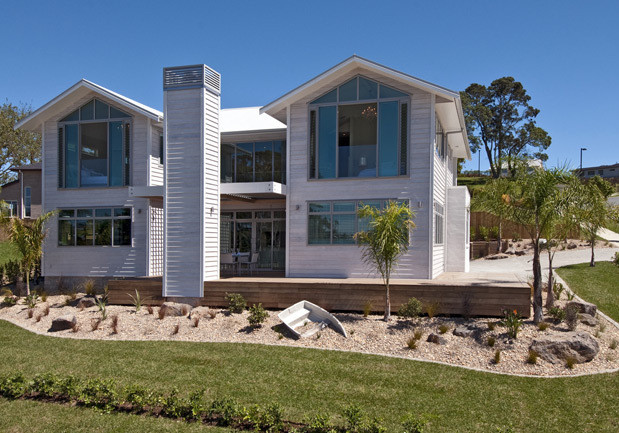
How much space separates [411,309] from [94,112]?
12.4 meters

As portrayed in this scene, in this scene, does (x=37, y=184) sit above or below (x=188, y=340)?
above

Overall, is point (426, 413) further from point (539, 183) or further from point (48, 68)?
point (48, 68)

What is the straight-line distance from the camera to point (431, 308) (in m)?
11.8

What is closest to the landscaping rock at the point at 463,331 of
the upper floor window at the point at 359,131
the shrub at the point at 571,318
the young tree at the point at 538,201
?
the young tree at the point at 538,201

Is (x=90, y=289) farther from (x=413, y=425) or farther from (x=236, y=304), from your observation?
(x=413, y=425)

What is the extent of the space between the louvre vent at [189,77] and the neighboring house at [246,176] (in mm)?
35

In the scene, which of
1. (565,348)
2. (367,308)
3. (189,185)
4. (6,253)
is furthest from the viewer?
(6,253)

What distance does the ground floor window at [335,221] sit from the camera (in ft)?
47.8

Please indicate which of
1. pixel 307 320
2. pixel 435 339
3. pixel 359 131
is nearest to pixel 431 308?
pixel 435 339

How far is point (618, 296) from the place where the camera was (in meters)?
14.6

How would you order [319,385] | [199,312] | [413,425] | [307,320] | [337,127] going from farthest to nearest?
[337,127] → [199,312] → [307,320] → [319,385] → [413,425]

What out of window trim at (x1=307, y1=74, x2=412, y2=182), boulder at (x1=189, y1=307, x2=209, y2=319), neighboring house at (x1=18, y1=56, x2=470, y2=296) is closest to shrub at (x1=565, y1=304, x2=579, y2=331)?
neighboring house at (x1=18, y1=56, x2=470, y2=296)

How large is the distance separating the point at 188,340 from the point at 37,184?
25.9 m

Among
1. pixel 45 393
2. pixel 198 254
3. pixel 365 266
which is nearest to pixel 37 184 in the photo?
pixel 198 254
